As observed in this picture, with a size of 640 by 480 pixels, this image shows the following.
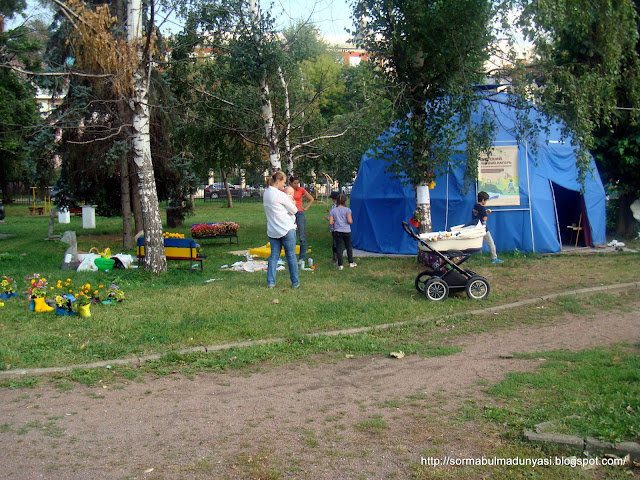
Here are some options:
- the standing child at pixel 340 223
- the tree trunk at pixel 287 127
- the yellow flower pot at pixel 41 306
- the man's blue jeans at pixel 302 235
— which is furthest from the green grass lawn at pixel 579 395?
the tree trunk at pixel 287 127

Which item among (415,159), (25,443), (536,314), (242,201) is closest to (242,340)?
(25,443)

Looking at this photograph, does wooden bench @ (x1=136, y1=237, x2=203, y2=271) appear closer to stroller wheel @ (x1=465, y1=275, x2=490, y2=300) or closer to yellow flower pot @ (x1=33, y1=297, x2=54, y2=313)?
yellow flower pot @ (x1=33, y1=297, x2=54, y2=313)

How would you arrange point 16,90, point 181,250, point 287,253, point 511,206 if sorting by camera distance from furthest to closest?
point 16,90, point 511,206, point 181,250, point 287,253

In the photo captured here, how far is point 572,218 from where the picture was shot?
17.3m

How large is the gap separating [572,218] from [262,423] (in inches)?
582

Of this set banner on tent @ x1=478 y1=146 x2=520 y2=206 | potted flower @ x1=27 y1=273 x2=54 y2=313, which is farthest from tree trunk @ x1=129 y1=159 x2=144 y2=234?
banner on tent @ x1=478 y1=146 x2=520 y2=206

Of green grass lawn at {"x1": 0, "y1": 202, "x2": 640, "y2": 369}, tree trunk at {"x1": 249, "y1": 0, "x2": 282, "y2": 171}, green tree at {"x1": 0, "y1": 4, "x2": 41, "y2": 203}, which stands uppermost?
green tree at {"x1": 0, "y1": 4, "x2": 41, "y2": 203}

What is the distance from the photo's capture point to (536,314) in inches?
353

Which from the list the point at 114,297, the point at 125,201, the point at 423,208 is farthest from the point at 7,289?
the point at 423,208

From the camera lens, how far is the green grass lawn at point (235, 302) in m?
7.27

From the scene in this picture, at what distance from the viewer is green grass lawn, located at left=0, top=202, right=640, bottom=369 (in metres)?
7.27

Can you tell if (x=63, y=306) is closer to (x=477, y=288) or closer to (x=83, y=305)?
(x=83, y=305)

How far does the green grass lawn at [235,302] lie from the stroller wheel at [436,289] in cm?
16

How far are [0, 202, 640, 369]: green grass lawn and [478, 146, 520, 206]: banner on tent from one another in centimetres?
155
